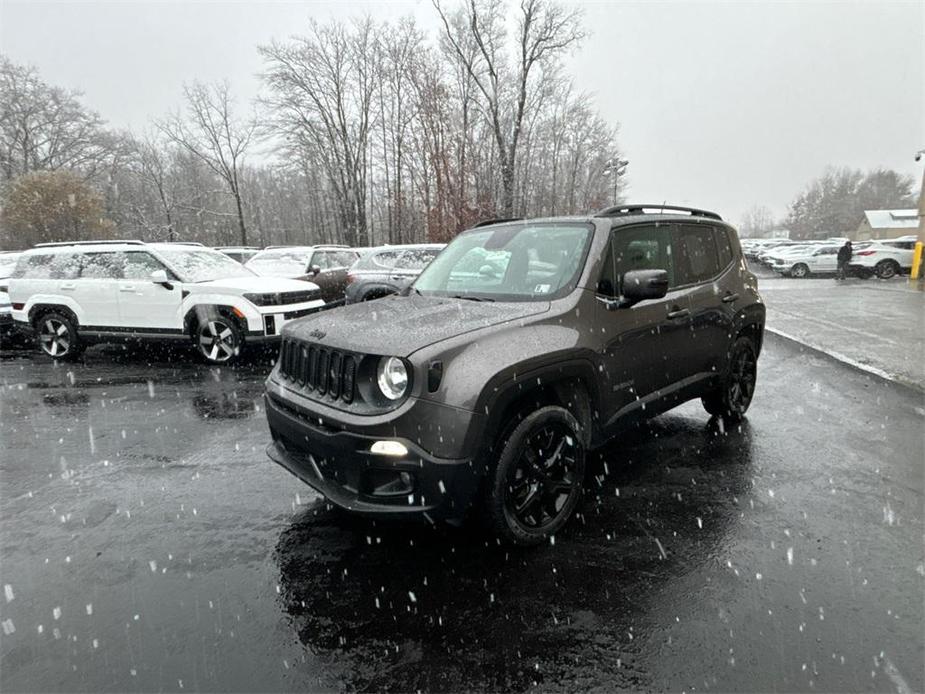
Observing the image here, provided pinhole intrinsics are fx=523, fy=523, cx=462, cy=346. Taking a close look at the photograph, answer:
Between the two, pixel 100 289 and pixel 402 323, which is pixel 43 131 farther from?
pixel 402 323

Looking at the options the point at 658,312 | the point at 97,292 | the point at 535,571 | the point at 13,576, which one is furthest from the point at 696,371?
the point at 97,292

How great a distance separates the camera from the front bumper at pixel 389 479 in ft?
8.46

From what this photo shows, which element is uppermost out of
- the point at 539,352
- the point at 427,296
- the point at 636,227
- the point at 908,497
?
the point at 636,227

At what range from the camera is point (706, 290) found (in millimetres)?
4426

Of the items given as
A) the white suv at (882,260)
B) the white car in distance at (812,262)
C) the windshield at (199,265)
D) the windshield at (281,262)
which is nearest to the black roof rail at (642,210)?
the windshield at (199,265)

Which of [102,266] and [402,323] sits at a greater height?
[102,266]

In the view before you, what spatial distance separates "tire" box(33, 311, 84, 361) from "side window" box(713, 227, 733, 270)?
365 inches

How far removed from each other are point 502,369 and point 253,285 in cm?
636

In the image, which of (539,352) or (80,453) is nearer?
(539,352)

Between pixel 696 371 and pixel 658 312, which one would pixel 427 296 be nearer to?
pixel 658 312

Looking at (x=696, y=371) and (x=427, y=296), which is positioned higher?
(x=427, y=296)

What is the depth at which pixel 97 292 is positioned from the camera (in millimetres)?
8141

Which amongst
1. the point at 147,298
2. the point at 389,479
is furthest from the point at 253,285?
the point at 389,479

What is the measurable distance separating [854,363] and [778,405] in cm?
275
